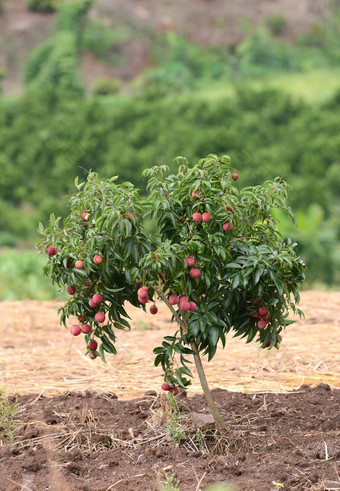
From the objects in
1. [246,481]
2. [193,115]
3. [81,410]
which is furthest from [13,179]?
[246,481]

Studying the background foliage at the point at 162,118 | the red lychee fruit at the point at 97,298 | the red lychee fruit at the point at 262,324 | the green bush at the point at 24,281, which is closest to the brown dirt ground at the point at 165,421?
the red lychee fruit at the point at 262,324

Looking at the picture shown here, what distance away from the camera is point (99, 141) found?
19047 mm

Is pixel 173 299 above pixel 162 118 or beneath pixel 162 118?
beneath

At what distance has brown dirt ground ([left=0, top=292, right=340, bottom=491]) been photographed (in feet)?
9.65

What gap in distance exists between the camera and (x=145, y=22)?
76.9 ft

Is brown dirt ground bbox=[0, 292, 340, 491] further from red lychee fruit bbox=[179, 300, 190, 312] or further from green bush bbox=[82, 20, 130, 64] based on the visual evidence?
green bush bbox=[82, 20, 130, 64]

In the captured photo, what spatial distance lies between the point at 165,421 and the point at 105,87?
18600 mm

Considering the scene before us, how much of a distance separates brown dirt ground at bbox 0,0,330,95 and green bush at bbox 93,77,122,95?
1.82 ft

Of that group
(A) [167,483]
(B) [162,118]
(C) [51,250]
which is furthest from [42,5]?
(A) [167,483]

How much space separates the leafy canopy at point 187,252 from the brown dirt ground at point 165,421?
1.47 feet

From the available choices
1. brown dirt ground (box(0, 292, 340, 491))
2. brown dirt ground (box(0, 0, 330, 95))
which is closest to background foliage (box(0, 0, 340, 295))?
brown dirt ground (box(0, 0, 330, 95))

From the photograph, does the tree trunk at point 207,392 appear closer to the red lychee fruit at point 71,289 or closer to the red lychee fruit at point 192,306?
the red lychee fruit at point 192,306

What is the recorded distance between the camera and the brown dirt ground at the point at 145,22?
22078mm

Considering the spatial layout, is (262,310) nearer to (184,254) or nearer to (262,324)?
(262,324)
